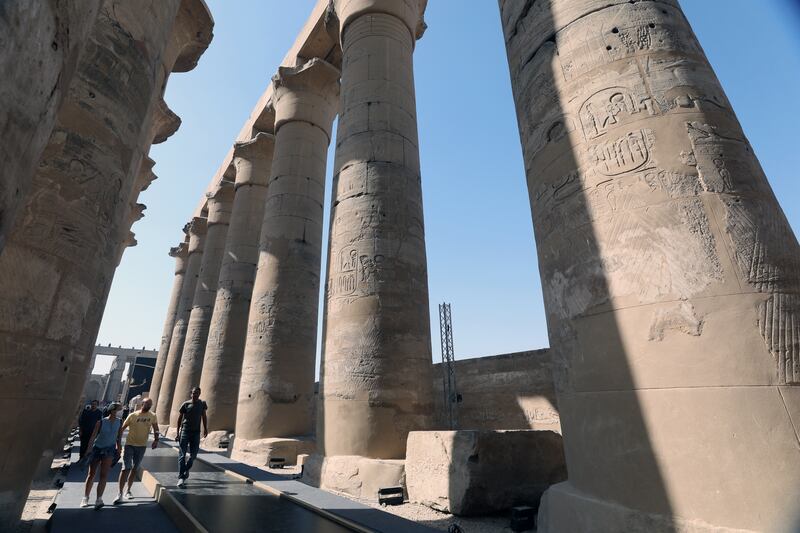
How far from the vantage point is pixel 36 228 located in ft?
10.3

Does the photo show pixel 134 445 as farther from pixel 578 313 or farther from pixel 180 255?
pixel 180 255

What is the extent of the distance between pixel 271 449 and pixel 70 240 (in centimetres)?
632

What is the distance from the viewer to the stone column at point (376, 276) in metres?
5.71

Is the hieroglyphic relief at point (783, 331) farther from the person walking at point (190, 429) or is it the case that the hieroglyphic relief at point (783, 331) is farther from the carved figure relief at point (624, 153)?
the person walking at point (190, 429)

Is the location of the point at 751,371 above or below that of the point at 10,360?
below

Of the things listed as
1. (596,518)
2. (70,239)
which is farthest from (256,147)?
(596,518)

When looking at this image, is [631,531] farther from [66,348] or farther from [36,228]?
[36,228]

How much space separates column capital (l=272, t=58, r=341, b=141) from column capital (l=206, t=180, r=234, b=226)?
6796 mm

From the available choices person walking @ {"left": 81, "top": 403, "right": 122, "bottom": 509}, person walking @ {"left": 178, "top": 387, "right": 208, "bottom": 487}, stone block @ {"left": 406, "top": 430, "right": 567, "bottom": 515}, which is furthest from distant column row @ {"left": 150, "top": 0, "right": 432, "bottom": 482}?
person walking @ {"left": 81, "top": 403, "right": 122, "bottom": 509}

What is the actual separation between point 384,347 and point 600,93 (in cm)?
414

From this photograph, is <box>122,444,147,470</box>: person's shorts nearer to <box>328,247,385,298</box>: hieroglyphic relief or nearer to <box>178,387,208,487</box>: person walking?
<box>178,387,208,487</box>: person walking

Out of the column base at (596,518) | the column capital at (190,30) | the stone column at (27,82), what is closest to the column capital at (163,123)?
the column capital at (190,30)

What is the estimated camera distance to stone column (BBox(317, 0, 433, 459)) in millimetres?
5711

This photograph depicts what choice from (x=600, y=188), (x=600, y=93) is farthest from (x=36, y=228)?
(x=600, y=93)
